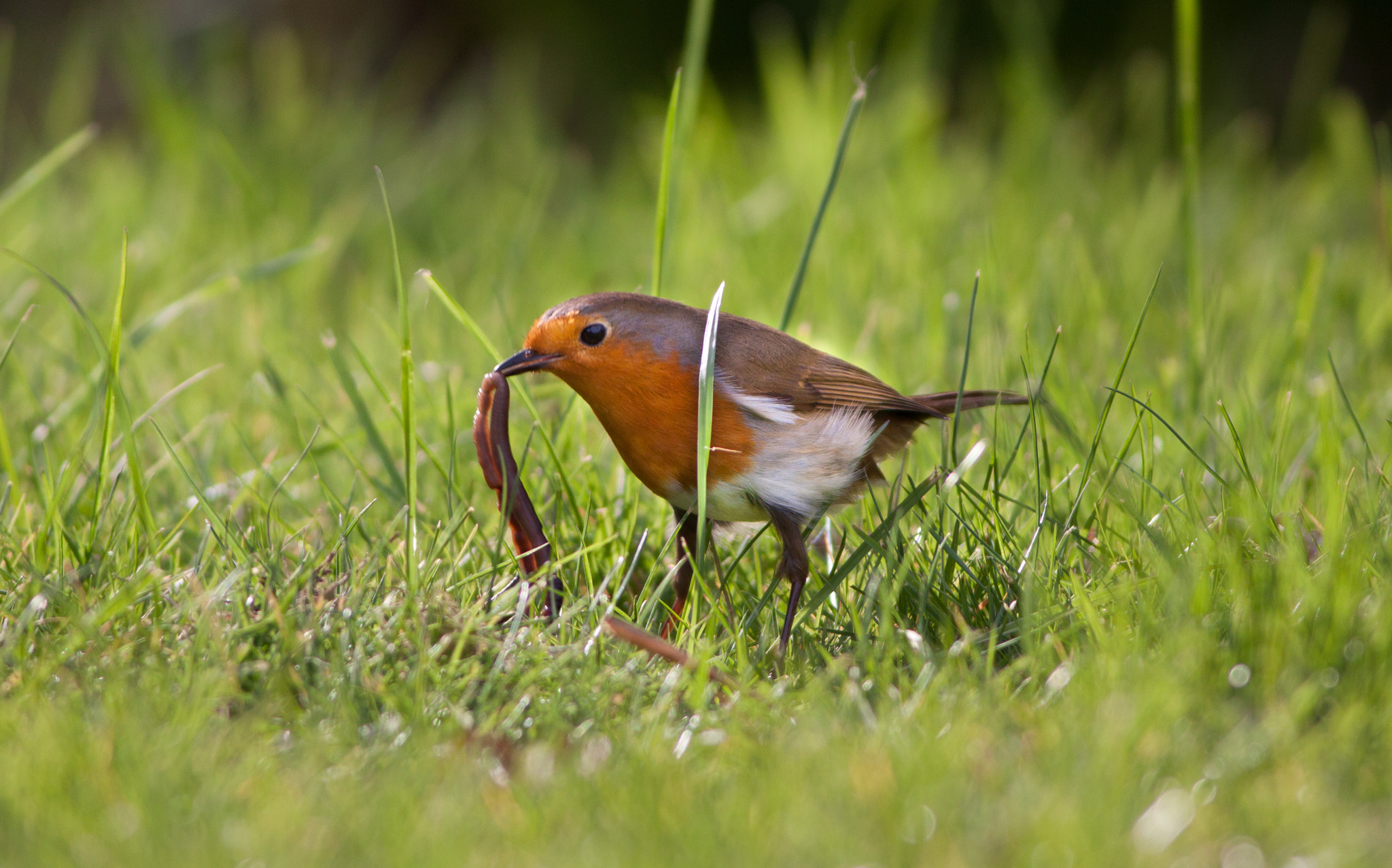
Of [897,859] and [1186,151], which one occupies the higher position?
[1186,151]

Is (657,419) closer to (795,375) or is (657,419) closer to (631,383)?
(631,383)

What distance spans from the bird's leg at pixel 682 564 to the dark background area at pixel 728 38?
4709mm

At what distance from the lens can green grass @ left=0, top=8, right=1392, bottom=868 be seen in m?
1.56

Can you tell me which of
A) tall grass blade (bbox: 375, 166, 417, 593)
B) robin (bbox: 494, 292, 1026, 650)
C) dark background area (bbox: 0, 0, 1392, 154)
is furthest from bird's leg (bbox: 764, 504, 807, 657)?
dark background area (bbox: 0, 0, 1392, 154)

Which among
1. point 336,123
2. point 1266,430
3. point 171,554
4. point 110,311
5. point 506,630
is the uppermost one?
point 336,123

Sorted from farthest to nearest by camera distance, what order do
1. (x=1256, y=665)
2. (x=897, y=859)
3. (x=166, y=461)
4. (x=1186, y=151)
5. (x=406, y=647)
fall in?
(x=1186, y=151) < (x=166, y=461) < (x=406, y=647) < (x=1256, y=665) < (x=897, y=859)

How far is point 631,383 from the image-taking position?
2.46 metres

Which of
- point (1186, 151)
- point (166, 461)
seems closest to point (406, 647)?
point (166, 461)

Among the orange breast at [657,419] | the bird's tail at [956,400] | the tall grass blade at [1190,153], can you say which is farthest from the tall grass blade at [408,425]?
the tall grass blade at [1190,153]

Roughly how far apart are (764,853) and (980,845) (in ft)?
0.89

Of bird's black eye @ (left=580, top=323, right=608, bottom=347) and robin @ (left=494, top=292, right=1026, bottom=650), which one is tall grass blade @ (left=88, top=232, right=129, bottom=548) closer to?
robin @ (left=494, top=292, right=1026, bottom=650)

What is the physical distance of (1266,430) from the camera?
3016mm

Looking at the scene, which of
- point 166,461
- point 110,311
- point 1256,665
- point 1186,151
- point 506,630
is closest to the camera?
point 1256,665

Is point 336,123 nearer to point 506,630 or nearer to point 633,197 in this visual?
point 633,197
